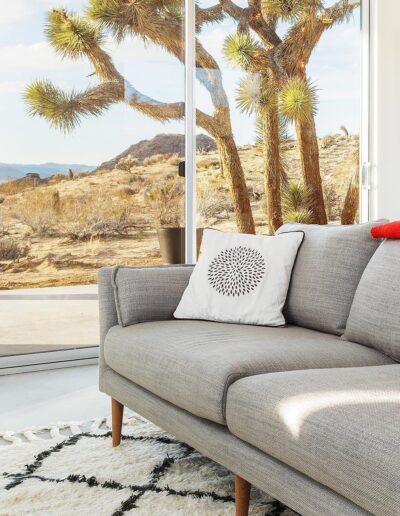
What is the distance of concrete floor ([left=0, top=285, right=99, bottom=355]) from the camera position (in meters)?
3.90

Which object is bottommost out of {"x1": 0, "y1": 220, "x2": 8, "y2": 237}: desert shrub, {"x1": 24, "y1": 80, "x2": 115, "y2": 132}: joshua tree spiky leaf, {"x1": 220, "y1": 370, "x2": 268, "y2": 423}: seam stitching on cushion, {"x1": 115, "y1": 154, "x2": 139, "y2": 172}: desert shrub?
{"x1": 220, "y1": 370, "x2": 268, "y2": 423}: seam stitching on cushion

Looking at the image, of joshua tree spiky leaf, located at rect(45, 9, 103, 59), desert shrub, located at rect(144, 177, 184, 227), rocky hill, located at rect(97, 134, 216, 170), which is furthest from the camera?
desert shrub, located at rect(144, 177, 184, 227)

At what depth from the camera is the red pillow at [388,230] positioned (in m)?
2.23

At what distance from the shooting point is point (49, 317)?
13.2 ft

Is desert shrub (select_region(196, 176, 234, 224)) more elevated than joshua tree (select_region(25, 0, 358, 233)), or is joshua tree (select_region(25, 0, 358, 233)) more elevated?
joshua tree (select_region(25, 0, 358, 233))

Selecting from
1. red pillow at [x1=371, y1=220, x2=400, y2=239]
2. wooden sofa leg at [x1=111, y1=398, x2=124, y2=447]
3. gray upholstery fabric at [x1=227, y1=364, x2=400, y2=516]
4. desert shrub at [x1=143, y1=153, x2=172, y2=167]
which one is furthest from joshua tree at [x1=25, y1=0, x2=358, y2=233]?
gray upholstery fabric at [x1=227, y1=364, x2=400, y2=516]

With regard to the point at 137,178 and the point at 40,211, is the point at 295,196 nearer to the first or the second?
the point at 137,178

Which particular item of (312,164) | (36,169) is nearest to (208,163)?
A: (312,164)

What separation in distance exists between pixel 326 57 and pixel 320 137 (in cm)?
55

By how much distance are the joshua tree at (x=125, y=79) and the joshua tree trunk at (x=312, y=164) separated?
49 cm

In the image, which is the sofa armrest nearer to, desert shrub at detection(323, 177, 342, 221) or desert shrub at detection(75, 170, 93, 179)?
desert shrub at detection(75, 170, 93, 179)

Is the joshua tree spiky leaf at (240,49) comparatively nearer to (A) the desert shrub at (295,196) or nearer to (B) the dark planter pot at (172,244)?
(A) the desert shrub at (295,196)

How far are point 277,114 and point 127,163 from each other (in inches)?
43.7

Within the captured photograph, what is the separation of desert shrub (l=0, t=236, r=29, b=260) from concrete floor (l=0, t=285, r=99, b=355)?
20cm
